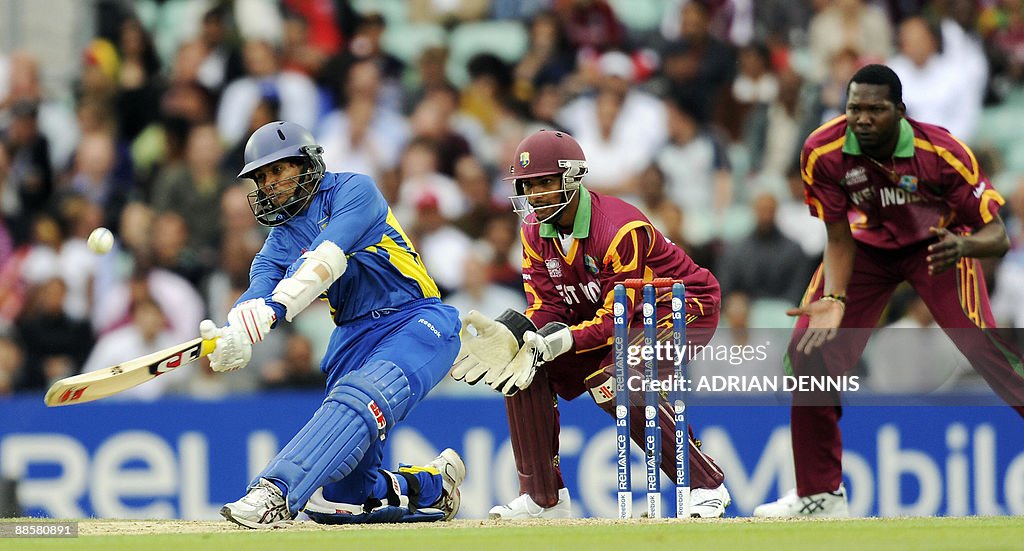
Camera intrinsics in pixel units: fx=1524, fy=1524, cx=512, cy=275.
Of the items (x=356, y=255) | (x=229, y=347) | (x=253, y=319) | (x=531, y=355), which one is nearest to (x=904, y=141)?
(x=531, y=355)

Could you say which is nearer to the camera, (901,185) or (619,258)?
(619,258)

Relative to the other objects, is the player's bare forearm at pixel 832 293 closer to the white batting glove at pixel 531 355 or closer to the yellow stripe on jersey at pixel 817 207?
the yellow stripe on jersey at pixel 817 207

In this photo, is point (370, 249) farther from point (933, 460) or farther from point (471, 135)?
point (471, 135)

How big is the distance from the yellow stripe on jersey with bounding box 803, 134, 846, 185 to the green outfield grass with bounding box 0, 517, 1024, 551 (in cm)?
181

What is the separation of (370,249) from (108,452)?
144 inches

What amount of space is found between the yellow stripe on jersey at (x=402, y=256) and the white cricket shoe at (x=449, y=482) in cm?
87

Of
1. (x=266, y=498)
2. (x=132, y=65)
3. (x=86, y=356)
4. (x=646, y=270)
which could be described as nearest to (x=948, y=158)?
(x=646, y=270)

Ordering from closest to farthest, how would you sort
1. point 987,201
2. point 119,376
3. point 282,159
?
point 119,376 → point 282,159 → point 987,201

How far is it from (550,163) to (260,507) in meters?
2.06

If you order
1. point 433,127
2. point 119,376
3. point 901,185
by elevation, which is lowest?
point 119,376

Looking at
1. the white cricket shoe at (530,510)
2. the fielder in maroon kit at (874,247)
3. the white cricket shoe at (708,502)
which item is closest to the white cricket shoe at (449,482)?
the white cricket shoe at (530,510)

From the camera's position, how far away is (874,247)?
24.8ft

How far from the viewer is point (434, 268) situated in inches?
429

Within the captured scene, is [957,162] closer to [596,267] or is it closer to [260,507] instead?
[596,267]
